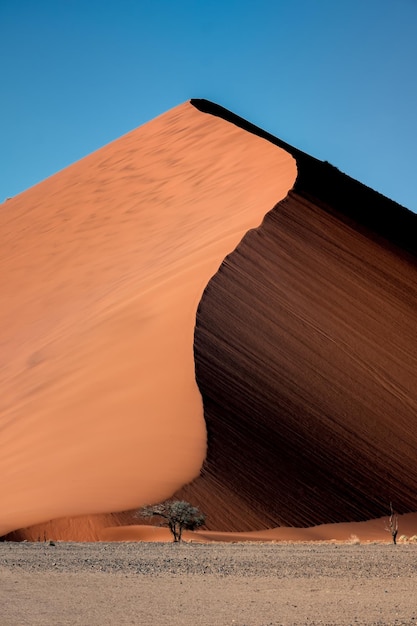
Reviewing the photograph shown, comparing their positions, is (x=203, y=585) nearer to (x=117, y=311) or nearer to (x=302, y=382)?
(x=302, y=382)

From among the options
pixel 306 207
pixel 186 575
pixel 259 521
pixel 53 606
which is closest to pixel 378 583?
pixel 186 575

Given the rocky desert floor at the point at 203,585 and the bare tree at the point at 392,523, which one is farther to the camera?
the bare tree at the point at 392,523

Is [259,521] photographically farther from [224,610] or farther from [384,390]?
[224,610]

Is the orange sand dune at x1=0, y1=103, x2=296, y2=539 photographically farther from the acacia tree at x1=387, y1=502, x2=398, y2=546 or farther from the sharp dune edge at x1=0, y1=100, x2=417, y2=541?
the acacia tree at x1=387, y1=502, x2=398, y2=546

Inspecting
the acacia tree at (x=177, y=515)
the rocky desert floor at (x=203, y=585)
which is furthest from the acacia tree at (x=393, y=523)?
the acacia tree at (x=177, y=515)

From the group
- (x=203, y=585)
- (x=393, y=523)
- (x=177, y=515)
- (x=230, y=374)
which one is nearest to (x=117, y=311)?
(x=230, y=374)

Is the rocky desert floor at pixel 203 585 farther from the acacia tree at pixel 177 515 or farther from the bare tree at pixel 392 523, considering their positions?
the bare tree at pixel 392 523

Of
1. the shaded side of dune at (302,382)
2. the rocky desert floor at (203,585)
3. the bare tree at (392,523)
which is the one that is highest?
the shaded side of dune at (302,382)
